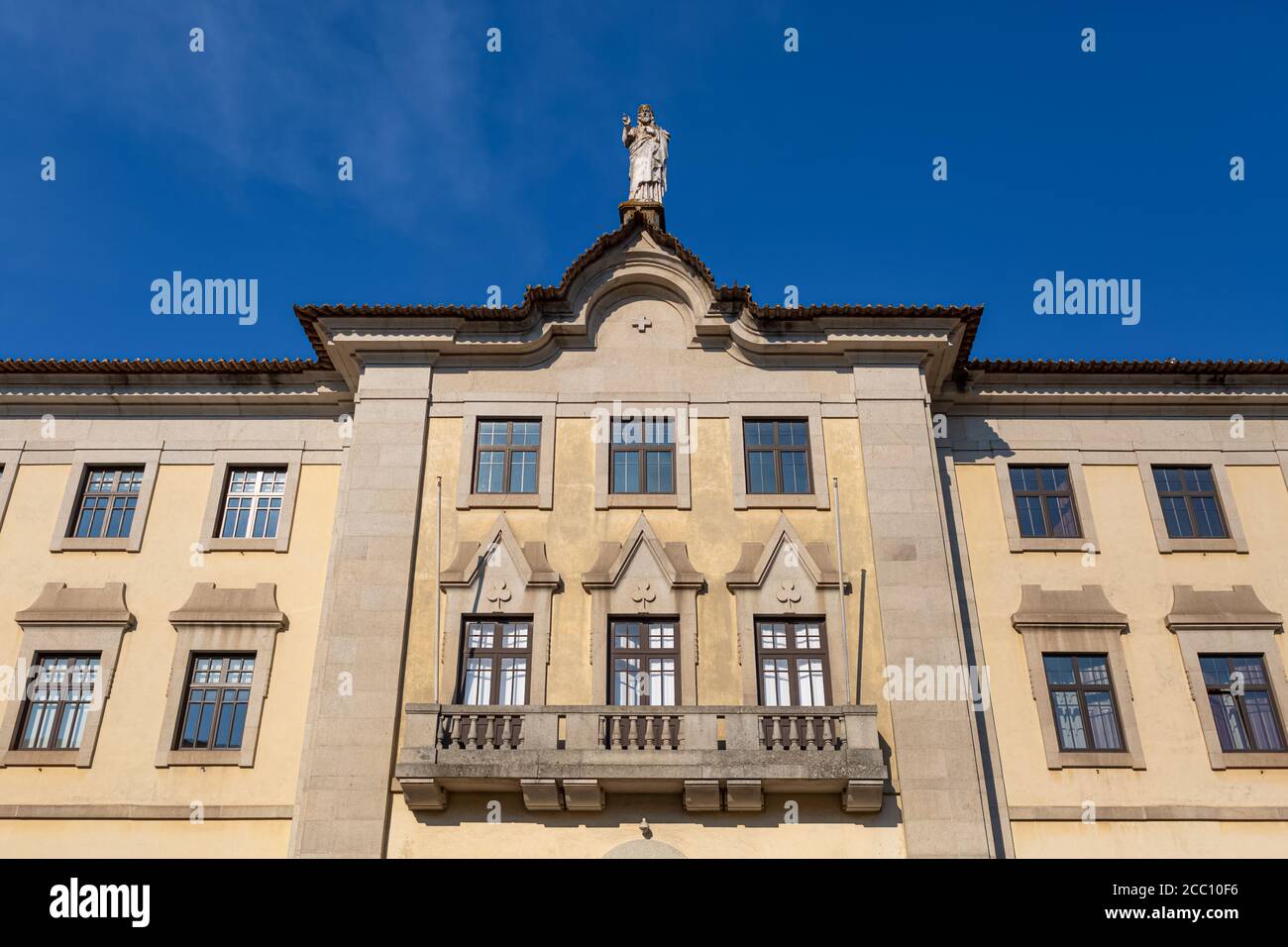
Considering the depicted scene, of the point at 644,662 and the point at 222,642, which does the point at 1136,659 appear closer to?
the point at 644,662

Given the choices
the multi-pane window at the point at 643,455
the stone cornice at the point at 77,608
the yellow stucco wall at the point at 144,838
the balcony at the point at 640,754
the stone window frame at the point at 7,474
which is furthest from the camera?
the stone window frame at the point at 7,474

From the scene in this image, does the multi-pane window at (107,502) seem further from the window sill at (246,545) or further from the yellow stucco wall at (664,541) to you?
the yellow stucco wall at (664,541)

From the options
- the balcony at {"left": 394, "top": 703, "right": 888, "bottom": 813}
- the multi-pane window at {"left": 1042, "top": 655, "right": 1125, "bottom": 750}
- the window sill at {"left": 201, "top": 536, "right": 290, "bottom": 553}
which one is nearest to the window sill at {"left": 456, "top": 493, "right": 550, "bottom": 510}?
the window sill at {"left": 201, "top": 536, "right": 290, "bottom": 553}

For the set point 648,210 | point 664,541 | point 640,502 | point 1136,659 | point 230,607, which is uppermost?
point 648,210

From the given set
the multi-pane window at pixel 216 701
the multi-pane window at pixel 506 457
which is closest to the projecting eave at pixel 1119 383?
the multi-pane window at pixel 506 457

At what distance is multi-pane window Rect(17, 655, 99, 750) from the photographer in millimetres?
20172

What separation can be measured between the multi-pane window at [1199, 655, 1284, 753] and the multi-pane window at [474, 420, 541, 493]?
43.6 ft

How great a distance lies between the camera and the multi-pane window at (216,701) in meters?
20.1

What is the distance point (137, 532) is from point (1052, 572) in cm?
1814

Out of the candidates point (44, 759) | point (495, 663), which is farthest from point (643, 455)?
point (44, 759)

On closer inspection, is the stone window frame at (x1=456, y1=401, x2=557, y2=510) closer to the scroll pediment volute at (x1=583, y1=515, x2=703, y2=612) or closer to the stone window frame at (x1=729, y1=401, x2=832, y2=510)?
the scroll pediment volute at (x1=583, y1=515, x2=703, y2=612)

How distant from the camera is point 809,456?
2206 cm

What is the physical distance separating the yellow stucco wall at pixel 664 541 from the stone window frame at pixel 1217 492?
20.3ft

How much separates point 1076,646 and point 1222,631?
282cm
